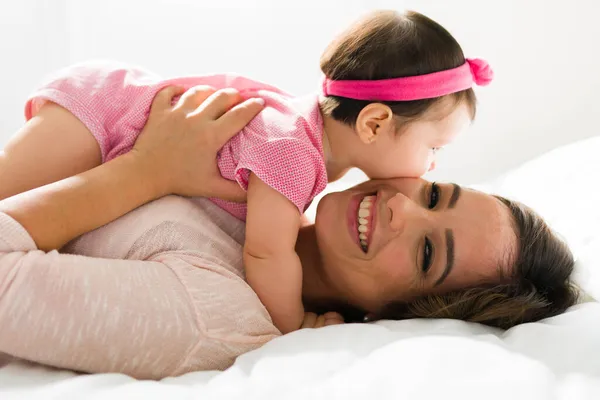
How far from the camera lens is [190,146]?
4.00 ft

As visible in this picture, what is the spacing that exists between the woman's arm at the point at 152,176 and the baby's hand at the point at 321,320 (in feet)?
0.88

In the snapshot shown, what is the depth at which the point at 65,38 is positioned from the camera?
2332mm

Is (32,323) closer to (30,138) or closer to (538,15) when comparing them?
(30,138)

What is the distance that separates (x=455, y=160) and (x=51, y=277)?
65.5 inches

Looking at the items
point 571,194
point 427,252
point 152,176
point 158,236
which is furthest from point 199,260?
point 571,194

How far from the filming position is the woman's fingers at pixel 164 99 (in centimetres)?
127

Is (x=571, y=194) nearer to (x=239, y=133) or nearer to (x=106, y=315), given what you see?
(x=239, y=133)

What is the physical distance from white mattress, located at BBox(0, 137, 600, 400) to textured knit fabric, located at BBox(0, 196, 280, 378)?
4 cm

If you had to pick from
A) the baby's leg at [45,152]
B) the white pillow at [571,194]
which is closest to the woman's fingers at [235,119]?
the baby's leg at [45,152]

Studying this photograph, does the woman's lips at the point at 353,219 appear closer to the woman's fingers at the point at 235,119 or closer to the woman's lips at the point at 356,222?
the woman's lips at the point at 356,222

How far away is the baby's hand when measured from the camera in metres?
1.23

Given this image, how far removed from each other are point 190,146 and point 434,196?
466 millimetres

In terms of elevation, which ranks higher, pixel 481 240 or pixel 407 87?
pixel 407 87

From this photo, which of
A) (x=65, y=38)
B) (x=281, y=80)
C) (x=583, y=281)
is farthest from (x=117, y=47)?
(x=583, y=281)
